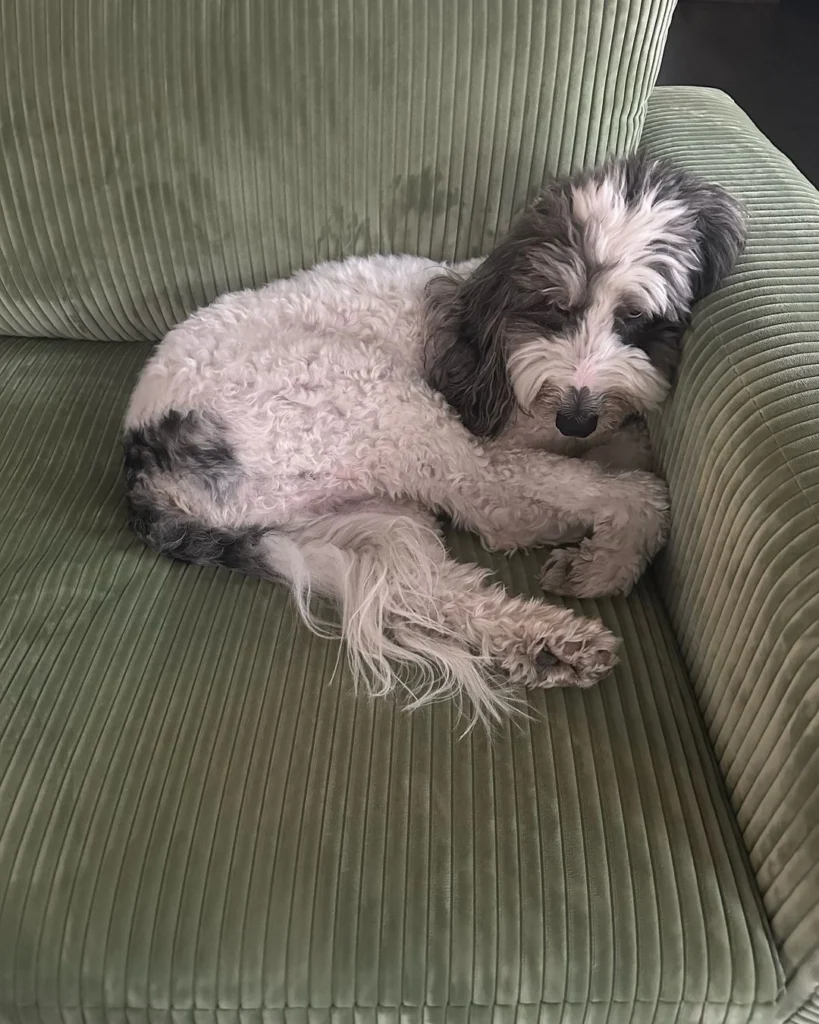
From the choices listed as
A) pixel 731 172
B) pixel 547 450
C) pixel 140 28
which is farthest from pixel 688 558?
pixel 140 28

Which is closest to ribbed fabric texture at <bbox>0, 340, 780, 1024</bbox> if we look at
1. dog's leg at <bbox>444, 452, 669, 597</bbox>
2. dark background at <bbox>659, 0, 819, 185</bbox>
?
dog's leg at <bbox>444, 452, 669, 597</bbox>

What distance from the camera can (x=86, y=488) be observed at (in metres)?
1.40

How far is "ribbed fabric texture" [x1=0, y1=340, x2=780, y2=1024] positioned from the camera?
33.5 inches

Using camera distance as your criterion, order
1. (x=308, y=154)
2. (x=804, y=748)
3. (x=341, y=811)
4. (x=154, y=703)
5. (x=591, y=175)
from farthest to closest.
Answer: (x=308, y=154), (x=591, y=175), (x=154, y=703), (x=341, y=811), (x=804, y=748)

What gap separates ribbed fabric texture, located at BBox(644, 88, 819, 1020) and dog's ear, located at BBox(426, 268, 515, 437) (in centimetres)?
25

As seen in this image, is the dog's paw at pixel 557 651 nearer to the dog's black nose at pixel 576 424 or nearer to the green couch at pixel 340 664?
the green couch at pixel 340 664

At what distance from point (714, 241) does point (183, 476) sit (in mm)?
808

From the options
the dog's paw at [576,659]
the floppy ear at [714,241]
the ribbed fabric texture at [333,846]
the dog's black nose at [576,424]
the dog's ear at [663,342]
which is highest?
the floppy ear at [714,241]

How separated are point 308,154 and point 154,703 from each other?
943 millimetres

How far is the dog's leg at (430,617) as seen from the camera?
1.09 metres

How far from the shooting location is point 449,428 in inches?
54.6

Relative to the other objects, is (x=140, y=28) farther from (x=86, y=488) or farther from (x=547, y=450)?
(x=547, y=450)

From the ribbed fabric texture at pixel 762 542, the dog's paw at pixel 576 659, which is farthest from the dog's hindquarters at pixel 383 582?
the ribbed fabric texture at pixel 762 542

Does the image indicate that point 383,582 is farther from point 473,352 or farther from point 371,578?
Result: point 473,352
